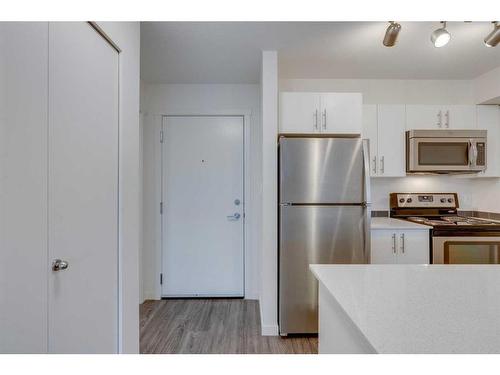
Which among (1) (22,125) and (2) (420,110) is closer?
(1) (22,125)

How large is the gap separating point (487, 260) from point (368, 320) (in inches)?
94.9

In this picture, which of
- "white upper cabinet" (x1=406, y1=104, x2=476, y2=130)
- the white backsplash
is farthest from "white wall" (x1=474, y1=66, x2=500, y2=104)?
the white backsplash

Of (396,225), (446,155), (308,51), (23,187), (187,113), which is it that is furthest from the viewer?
(187,113)

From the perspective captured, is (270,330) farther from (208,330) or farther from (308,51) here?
(308,51)

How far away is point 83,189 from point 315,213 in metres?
1.65

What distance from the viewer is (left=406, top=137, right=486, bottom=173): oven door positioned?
2809 mm

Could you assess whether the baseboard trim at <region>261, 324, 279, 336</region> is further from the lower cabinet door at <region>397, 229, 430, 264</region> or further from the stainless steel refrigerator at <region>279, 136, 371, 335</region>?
the lower cabinet door at <region>397, 229, 430, 264</region>

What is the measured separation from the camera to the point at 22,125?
1007mm

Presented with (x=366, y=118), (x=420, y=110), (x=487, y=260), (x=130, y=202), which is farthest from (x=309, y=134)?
(x=487, y=260)

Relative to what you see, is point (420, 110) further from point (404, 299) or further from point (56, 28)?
point (56, 28)

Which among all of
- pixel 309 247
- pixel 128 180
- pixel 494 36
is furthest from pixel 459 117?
pixel 128 180

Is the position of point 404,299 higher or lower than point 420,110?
lower

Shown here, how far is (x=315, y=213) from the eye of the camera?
2408 millimetres

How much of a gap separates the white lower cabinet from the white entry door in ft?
4.56
